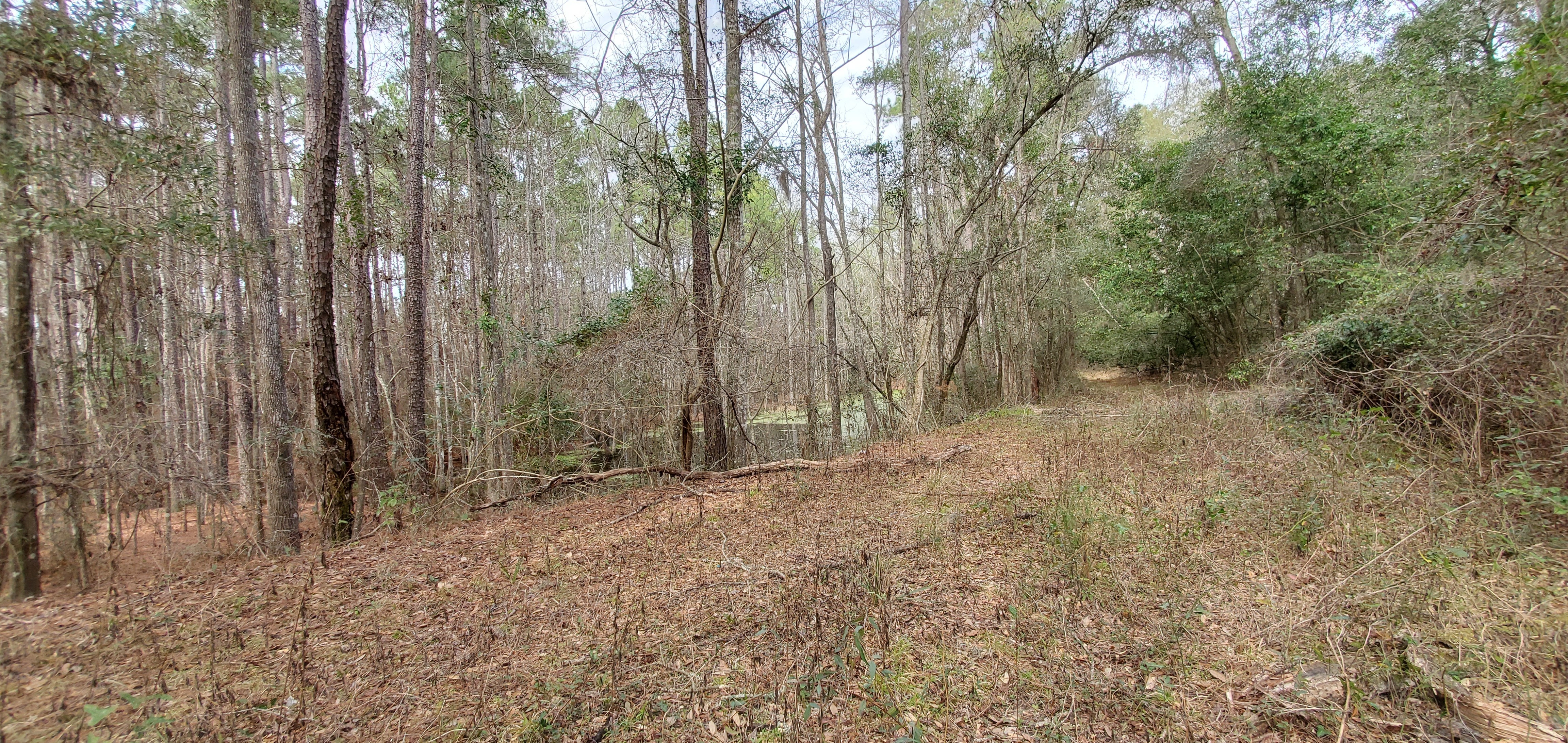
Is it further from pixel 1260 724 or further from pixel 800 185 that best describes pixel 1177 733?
pixel 800 185

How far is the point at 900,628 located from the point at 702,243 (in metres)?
6.57

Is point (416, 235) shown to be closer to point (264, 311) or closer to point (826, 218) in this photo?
point (264, 311)

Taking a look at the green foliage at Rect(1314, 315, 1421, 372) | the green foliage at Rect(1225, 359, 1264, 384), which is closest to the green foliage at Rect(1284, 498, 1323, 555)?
the green foliage at Rect(1314, 315, 1421, 372)

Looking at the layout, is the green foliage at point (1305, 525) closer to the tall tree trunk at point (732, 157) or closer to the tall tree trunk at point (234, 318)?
the tall tree trunk at point (732, 157)

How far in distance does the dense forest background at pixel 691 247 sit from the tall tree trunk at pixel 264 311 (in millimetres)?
42

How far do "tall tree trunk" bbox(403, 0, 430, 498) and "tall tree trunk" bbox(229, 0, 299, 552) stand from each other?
1.62 meters

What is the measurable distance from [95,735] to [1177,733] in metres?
4.08

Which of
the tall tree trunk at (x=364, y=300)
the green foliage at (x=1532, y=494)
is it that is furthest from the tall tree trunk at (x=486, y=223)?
the green foliage at (x=1532, y=494)

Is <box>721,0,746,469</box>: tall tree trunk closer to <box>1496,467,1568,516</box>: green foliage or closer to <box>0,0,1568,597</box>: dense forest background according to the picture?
<box>0,0,1568,597</box>: dense forest background

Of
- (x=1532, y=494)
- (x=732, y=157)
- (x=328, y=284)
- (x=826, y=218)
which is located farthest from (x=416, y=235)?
(x=1532, y=494)

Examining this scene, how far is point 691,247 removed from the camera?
9.81 m

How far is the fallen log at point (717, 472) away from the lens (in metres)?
6.29

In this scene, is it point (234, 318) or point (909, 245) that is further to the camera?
point (909, 245)

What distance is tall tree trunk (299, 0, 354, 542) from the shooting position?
512 cm
